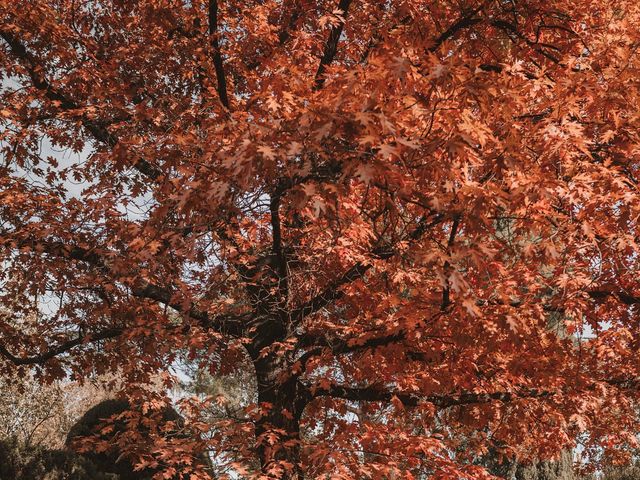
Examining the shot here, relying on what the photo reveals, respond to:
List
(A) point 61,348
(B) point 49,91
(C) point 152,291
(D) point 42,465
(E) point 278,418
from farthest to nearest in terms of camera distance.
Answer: (D) point 42,465, (A) point 61,348, (B) point 49,91, (C) point 152,291, (E) point 278,418

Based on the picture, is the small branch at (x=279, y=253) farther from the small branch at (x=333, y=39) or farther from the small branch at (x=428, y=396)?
the small branch at (x=333, y=39)

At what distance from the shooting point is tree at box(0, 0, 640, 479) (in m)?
4.36

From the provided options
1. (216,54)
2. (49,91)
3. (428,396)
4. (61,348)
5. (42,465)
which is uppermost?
(49,91)

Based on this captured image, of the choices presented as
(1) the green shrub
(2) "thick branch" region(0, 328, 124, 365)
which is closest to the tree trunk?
(2) "thick branch" region(0, 328, 124, 365)

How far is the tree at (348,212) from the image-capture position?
4.36 metres

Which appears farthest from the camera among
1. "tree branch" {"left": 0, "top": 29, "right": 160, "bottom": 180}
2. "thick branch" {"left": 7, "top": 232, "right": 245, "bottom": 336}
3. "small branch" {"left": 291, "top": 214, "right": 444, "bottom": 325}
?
"tree branch" {"left": 0, "top": 29, "right": 160, "bottom": 180}

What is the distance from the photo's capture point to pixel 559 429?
8.45 meters

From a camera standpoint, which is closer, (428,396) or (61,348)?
(428,396)

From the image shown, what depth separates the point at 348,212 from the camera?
650cm

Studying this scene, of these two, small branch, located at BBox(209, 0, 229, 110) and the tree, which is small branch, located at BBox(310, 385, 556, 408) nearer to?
the tree

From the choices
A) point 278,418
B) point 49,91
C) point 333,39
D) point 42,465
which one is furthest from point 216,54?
point 42,465

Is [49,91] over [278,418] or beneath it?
over

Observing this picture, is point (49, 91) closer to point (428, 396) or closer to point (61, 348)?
point (61, 348)

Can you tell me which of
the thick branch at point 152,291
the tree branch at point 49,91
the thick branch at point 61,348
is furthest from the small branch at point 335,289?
the tree branch at point 49,91
